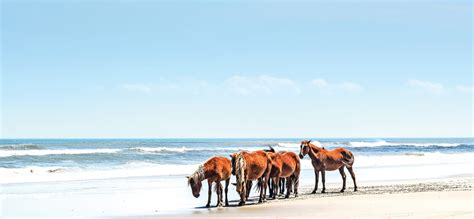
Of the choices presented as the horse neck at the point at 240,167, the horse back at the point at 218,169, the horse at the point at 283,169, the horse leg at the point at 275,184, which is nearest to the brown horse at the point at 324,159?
the horse at the point at 283,169

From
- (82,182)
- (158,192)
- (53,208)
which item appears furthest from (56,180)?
(53,208)

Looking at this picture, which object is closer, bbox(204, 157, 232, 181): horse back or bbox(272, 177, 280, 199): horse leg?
bbox(204, 157, 232, 181): horse back

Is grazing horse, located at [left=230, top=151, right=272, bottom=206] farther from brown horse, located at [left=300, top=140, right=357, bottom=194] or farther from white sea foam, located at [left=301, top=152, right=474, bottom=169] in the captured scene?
white sea foam, located at [left=301, top=152, right=474, bottom=169]

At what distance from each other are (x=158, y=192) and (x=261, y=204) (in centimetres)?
369

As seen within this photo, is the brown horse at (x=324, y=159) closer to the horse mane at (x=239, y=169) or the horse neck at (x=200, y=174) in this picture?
the horse mane at (x=239, y=169)

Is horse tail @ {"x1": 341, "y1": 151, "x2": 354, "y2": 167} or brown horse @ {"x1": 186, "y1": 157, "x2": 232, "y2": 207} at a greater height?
horse tail @ {"x1": 341, "y1": 151, "x2": 354, "y2": 167}

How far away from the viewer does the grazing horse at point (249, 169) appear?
1364cm

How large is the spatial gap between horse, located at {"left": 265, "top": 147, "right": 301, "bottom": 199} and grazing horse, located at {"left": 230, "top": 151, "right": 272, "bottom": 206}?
356 mm

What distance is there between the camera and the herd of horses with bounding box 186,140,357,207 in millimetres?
13570

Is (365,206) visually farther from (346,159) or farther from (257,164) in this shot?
(346,159)

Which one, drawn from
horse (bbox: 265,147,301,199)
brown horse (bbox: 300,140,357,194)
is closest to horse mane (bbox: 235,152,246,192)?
horse (bbox: 265,147,301,199)

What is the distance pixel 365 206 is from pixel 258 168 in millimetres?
2816

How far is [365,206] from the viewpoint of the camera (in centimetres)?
1245

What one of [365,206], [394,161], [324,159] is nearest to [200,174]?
[365,206]
